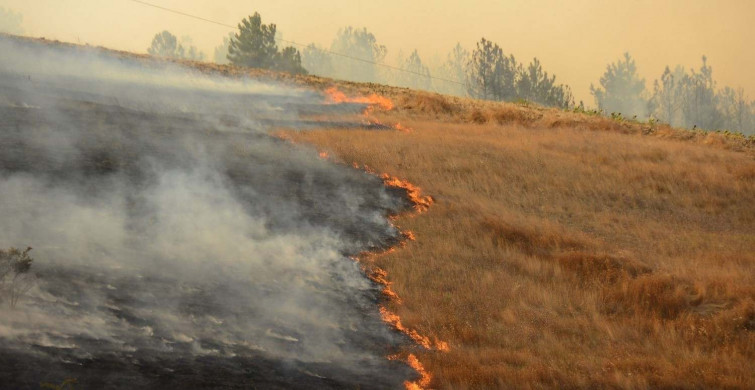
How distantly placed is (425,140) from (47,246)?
14773 millimetres

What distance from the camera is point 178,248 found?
36.7 feet

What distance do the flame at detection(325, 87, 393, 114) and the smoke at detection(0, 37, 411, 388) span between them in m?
11.6

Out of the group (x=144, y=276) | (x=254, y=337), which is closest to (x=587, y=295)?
(x=254, y=337)

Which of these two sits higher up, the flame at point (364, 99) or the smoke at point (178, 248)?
the flame at point (364, 99)

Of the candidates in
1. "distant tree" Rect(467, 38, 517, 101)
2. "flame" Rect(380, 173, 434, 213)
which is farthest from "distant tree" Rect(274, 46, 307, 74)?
"flame" Rect(380, 173, 434, 213)

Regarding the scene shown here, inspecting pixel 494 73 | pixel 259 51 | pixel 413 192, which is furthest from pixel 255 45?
pixel 413 192

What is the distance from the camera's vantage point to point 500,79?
300ft

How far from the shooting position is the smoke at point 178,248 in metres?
7.65

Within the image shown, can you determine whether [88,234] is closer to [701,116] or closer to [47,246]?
[47,246]

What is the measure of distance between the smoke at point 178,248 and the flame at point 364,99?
1163 centimetres

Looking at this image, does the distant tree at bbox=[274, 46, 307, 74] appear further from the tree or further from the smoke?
the tree

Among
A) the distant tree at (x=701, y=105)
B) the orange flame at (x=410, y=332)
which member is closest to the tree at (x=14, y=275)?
the orange flame at (x=410, y=332)

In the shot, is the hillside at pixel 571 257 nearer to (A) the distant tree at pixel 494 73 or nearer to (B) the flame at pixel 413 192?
(B) the flame at pixel 413 192

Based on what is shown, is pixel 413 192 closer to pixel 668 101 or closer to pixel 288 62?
pixel 288 62
